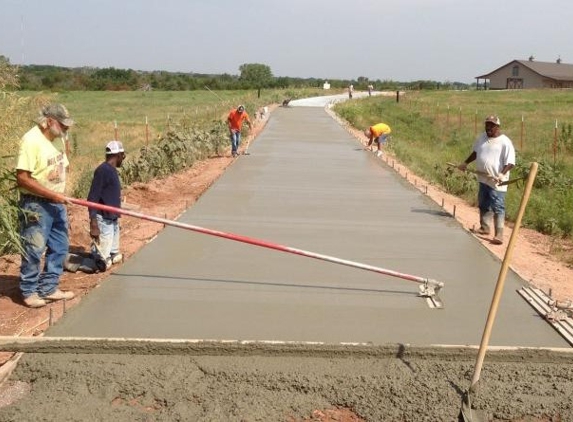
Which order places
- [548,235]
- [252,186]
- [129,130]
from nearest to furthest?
[548,235], [252,186], [129,130]

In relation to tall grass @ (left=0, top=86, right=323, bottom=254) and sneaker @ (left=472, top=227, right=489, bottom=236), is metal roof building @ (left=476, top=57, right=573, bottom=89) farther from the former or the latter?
sneaker @ (left=472, top=227, right=489, bottom=236)

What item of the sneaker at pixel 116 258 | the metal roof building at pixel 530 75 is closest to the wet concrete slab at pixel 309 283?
the sneaker at pixel 116 258

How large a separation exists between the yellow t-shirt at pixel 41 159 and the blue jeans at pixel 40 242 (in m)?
0.15

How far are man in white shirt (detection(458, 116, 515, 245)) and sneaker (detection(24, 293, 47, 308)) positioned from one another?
531 centimetres

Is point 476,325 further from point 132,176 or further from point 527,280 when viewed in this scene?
point 132,176

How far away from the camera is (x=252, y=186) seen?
1120 centimetres

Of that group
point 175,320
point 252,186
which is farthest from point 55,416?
point 252,186

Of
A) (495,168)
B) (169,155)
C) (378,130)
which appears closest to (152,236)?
(495,168)

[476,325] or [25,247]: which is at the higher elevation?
[25,247]

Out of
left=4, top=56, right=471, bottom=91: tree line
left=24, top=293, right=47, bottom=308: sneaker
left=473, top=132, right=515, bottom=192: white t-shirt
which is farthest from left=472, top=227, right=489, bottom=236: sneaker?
left=4, top=56, right=471, bottom=91: tree line

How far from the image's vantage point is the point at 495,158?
786 cm

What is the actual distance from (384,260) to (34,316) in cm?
348

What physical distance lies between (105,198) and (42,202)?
91 cm

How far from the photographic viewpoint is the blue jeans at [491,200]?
7.91m
